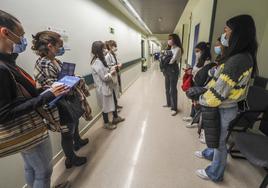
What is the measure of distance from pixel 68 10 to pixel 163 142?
8.21 ft

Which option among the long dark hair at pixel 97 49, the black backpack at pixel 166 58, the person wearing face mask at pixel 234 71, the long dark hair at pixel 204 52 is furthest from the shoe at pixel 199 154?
the long dark hair at pixel 97 49

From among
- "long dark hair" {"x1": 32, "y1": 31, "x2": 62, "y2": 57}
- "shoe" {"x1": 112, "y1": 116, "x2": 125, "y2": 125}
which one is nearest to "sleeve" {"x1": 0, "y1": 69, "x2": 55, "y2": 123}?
"long dark hair" {"x1": 32, "y1": 31, "x2": 62, "y2": 57}

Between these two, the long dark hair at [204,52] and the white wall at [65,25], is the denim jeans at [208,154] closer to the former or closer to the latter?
the long dark hair at [204,52]

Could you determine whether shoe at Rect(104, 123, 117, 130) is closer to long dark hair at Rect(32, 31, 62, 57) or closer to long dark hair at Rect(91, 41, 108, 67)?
long dark hair at Rect(91, 41, 108, 67)

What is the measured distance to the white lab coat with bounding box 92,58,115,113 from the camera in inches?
88.6

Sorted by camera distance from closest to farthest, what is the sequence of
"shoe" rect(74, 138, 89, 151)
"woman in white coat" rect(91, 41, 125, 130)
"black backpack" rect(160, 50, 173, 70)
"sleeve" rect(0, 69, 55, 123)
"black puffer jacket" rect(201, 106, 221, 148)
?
"sleeve" rect(0, 69, 55, 123) < "black puffer jacket" rect(201, 106, 221, 148) < "shoe" rect(74, 138, 89, 151) < "woman in white coat" rect(91, 41, 125, 130) < "black backpack" rect(160, 50, 173, 70)

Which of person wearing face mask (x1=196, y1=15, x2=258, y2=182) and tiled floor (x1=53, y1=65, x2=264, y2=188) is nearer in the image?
person wearing face mask (x1=196, y1=15, x2=258, y2=182)

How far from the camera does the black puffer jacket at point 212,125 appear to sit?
1243 millimetres

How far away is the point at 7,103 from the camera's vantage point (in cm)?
77

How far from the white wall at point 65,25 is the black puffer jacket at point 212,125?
1.83 metres

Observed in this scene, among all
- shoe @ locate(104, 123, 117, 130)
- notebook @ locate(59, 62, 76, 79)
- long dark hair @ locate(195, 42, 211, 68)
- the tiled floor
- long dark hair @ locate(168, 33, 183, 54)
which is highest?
long dark hair @ locate(168, 33, 183, 54)

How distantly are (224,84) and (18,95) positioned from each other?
1433 mm

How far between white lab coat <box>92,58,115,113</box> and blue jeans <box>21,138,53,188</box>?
1.41m

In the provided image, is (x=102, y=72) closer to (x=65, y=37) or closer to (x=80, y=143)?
(x=65, y=37)
